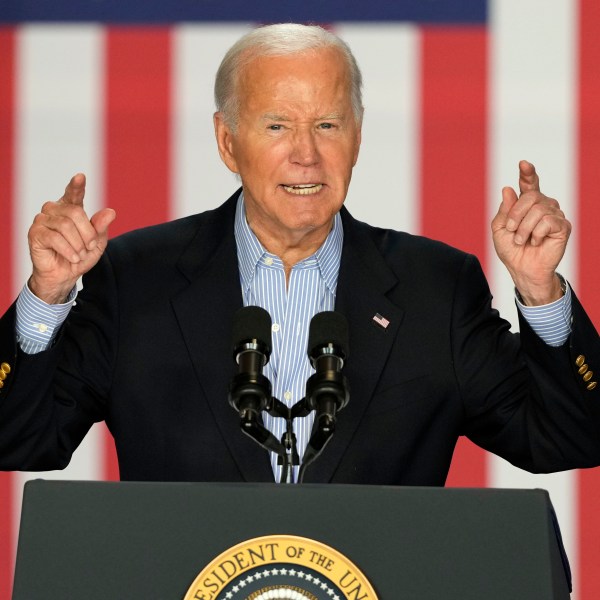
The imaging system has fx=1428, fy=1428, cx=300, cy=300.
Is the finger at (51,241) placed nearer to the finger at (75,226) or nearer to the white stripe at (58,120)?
the finger at (75,226)

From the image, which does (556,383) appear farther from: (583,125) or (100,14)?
(100,14)

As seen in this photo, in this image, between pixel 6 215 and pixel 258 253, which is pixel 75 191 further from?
pixel 6 215

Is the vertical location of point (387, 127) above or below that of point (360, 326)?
above

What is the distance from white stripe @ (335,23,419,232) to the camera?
3.55 m

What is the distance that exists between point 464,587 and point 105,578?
0.43m

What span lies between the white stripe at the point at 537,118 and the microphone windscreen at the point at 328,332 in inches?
64.9

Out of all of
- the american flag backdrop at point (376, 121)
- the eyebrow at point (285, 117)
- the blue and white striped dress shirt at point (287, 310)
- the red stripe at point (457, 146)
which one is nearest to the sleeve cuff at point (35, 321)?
the blue and white striped dress shirt at point (287, 310)

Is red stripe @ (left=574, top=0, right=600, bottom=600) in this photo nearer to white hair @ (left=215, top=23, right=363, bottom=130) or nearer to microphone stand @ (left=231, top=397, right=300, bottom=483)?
white hair @ (left=215, top=23, right=363, bottom=130)

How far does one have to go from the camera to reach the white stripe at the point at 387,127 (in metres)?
3.55

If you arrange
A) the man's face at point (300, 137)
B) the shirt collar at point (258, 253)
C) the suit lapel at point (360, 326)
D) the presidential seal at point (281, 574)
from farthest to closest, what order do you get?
1. the shirt collar at point (258, 253)
2. the man's face at point (300, 137)
3. the suit lapel at point (360, 326)
4. the presidential seal at point (281, 574)

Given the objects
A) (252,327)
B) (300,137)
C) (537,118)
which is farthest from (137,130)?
(252,327)

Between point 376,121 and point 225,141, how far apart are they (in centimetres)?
98

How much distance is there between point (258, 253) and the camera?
2.55 metres

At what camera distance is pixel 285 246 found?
2570mm
